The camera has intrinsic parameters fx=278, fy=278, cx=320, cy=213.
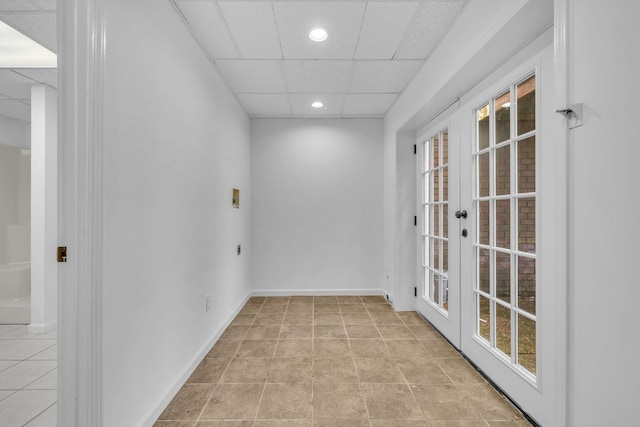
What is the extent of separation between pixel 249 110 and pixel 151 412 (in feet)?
10.9

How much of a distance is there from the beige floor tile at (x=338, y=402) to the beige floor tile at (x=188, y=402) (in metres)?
0.70

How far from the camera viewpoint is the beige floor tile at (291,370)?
1965 millimetres

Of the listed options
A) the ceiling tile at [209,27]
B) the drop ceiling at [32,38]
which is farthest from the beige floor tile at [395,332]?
the drop ceiling at [32,38]

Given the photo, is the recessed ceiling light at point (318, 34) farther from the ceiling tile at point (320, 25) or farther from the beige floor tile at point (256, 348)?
the beige floor tile at point (256, 348)

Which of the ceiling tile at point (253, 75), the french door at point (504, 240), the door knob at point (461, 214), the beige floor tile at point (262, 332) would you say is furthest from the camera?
the beige floor tile at point (262, 332)

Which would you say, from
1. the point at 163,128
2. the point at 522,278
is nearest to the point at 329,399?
the point at 522,278

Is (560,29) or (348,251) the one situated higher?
(560,29)

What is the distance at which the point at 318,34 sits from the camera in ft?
6.99

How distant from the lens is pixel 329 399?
1753 millimetres

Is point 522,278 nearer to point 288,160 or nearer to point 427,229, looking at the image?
point 427,229

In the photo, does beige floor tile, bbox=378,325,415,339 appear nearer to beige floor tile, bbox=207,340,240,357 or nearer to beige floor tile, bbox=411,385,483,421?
beige floor tile, bbox=411,385,483,421

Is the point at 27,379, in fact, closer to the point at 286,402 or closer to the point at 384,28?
the point at 286,402

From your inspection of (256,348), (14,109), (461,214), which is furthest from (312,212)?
(14,109)

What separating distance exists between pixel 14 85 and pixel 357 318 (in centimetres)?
443
